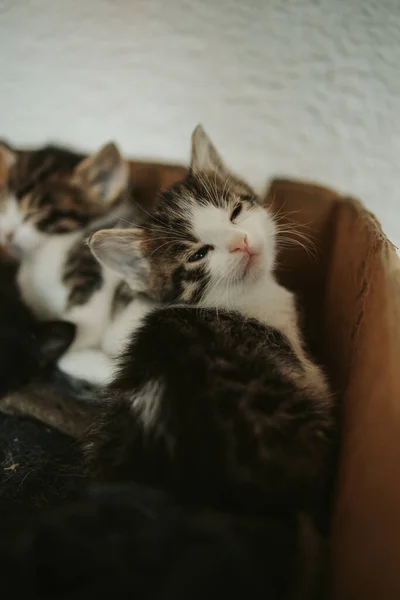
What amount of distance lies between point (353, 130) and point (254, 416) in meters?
1.00

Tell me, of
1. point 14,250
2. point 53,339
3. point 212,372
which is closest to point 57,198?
point 14,250

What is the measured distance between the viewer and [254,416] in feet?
2.27

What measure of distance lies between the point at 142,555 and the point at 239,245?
55 centimetres

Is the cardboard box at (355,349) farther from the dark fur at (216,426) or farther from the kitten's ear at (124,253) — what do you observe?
the kitten's ear at (124,253)

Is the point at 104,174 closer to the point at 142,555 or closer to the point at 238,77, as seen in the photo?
the point at 238,77

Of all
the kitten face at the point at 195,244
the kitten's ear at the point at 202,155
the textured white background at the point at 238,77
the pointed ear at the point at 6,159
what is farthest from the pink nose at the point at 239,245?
the pointed ear at the point at 6,159

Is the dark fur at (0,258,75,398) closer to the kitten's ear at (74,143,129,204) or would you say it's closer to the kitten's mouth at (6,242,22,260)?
the kitten's mouth at (6,242,22,260)

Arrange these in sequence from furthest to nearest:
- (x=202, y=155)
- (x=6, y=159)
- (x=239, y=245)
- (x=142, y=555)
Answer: (x=6, y=159) → (x=202, y=155) → (x=239, y=245) → (x=142, y=555)

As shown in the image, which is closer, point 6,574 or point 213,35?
point 6,574

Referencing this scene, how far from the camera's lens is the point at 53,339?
1214 millimetres

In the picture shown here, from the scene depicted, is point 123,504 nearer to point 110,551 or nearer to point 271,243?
point 110,551

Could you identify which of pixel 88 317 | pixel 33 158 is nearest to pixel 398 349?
pixel 88 317

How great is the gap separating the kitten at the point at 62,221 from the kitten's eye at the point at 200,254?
420 mm

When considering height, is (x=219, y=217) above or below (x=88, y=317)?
above
